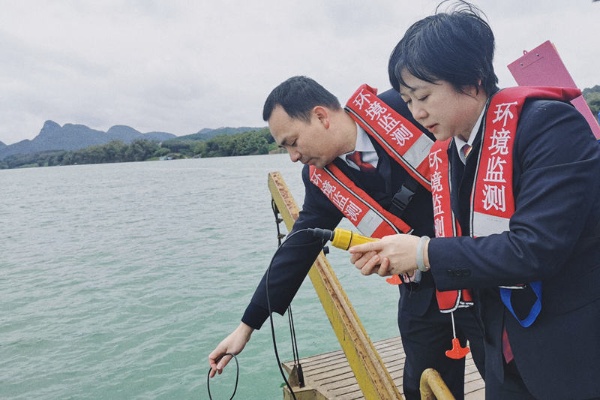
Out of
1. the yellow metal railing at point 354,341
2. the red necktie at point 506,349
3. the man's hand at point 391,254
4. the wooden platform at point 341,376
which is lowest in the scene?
the wooden platform at point 341,376

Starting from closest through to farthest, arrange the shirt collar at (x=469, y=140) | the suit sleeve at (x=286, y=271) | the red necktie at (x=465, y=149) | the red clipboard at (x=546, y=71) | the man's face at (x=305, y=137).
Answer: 1. the shirt collar at (x=469, y=140)
2. the red necktie at (x=465, y=149)
3. the red clipboard at (x=546, y=71)
4. the man's face at (x=305, y=137)
5. the suit sleeve at (x=286, y=271)

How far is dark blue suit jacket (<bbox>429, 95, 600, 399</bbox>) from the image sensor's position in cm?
105

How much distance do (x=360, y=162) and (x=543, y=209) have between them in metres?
1.17

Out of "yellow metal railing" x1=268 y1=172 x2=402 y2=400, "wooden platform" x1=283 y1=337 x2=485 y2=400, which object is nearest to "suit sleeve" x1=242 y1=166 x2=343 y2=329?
"yellow metal railing" x1=268 y1=172 x2=402 y2=400

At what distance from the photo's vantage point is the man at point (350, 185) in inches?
A: 80.3

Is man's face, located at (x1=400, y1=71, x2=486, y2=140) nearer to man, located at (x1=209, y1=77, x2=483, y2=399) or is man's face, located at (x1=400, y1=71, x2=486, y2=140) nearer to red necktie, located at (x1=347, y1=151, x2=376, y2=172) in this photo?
man, located at (x1=209, y1=77, x2=483, y2=399)

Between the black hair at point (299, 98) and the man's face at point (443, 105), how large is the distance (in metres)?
0.79

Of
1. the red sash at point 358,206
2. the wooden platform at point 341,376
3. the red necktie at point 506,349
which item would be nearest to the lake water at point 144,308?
the wooden platform at point 341,376

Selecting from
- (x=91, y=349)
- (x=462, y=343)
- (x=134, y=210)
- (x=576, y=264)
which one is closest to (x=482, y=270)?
(x=576, y=264)

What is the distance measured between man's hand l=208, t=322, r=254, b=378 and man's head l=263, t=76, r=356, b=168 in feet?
2.91

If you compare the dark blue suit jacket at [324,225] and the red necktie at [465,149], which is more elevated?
the red necktie at [465,149]

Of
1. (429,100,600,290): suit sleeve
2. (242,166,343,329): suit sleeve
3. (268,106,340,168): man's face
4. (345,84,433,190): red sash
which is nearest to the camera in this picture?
(429,100,600,290): suit sleeve

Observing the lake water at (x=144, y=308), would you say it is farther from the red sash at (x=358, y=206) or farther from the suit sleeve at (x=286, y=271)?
the red sash at (x=358, y=206)

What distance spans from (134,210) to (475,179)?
2797 cm
